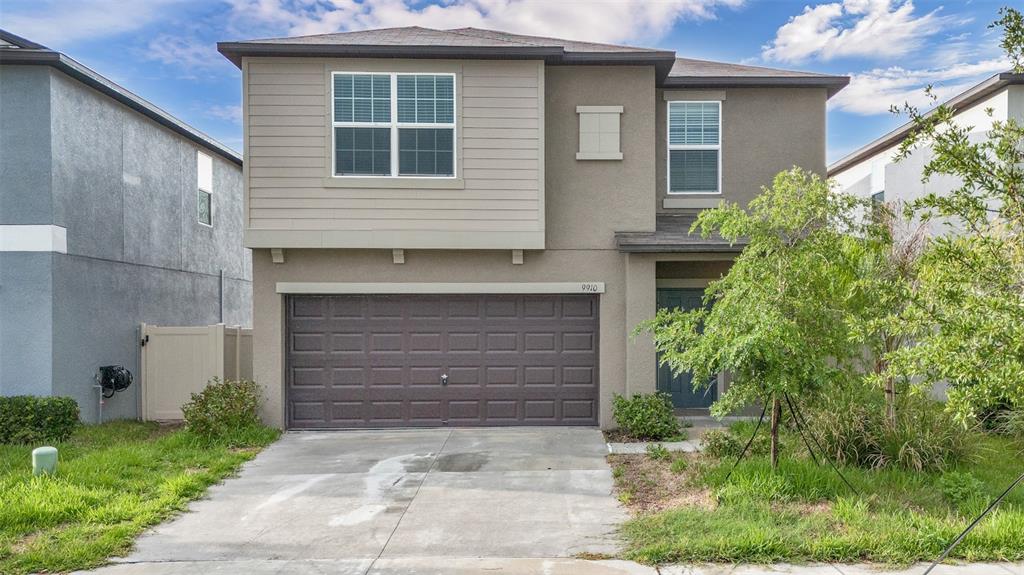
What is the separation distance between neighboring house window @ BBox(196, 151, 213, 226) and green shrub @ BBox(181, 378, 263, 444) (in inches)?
259

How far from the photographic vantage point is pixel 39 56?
10.3 metres

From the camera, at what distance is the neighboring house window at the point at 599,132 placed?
1111 centimetres

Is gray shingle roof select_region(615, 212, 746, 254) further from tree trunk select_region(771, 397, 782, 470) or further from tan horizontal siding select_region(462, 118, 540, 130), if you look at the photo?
tree trunk select_region(771, 397, 782, 470)

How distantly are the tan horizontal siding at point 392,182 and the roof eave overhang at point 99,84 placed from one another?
2874 mm

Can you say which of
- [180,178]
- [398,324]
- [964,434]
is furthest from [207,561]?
[180,178]

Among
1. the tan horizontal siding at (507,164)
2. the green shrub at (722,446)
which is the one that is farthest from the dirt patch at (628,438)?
the tan horizontal siding at (507,164)

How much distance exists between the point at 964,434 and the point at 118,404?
1309 cm

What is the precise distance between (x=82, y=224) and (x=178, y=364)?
289 cm

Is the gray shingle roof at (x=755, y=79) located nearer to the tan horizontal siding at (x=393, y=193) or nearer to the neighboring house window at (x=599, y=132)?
the neighboring house window at (x=599, y=132)

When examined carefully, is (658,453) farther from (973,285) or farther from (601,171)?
(973,285)

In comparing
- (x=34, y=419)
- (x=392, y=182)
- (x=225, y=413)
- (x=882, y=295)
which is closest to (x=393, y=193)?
(x=392, y=182)

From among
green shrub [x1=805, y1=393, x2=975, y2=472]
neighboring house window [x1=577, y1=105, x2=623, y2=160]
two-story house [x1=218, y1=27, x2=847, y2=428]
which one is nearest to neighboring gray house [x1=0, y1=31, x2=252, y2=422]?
two-story house [x1=218, y1=27, x2=847, y2=428]

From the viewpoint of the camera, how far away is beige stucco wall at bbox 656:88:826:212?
1199cm

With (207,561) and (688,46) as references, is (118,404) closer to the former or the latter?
(207,561)
